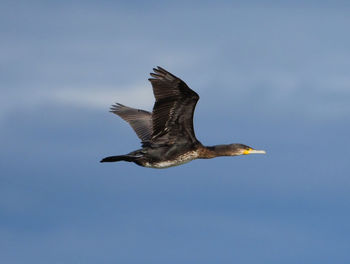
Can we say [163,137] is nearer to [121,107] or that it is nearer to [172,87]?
[172,87]

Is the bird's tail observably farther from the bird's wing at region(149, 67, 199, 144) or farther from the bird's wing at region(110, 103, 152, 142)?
the bird's wing at region(110, 103, 152, 142)

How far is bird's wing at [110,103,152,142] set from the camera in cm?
2485

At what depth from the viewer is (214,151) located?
2211 centimetres

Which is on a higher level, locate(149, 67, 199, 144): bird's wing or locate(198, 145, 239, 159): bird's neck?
locate(149, 67, 199, 144): bird's wing

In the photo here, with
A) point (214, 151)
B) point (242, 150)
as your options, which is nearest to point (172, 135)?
point (214, 151)

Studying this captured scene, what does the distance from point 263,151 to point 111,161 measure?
15.8 ft

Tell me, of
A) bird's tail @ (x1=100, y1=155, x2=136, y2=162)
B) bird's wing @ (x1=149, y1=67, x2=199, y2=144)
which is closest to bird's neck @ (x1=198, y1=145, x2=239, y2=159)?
bird's wing @ (x1=149, y1=67, x2=199, y2=144)

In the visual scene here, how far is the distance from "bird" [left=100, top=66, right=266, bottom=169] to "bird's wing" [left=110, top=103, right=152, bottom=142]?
1.37 m

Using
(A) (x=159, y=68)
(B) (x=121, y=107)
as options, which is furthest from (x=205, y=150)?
(B) (x=121, y=107)

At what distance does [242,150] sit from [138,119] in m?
4.74

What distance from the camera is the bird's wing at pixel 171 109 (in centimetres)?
1955

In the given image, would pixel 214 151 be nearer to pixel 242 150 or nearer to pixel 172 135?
pixel 242 150

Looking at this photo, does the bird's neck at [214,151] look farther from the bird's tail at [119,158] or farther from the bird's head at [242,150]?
the bird's tail at [119,158]

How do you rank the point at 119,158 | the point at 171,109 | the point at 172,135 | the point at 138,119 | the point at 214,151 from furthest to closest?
the point at 138,119
the point at 214,151
the point at 172,135
the point at 119,158
the point at 171,109
